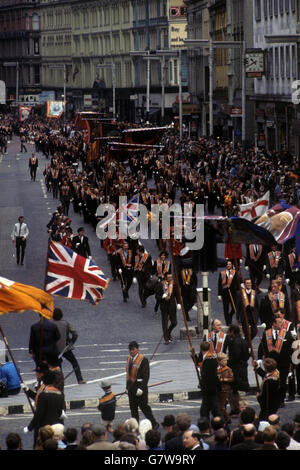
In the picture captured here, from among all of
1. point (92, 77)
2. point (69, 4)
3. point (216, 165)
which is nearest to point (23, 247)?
point (216, 165)

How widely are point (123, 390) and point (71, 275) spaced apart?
1820 mm

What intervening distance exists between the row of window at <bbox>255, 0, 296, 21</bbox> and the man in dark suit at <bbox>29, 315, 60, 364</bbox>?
44899mm

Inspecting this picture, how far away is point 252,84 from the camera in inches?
3022

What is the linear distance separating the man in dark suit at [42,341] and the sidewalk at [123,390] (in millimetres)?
949

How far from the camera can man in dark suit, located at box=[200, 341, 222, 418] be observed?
54.0 ft

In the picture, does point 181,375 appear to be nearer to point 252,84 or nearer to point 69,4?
point 252,84

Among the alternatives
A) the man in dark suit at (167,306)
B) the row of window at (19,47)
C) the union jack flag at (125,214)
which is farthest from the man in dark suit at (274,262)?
the row of window at (19,47)

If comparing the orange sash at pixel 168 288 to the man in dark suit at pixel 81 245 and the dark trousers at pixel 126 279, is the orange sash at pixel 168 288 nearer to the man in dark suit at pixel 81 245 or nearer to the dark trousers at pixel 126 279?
the dark trousers at pixel 126 279

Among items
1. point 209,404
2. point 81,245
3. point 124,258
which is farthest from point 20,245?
point 209,404

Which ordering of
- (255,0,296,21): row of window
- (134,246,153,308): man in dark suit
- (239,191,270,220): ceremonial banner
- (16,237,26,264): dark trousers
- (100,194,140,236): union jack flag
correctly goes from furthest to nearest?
(255,0,296,21): row of window < (16,237,26,264): dark trousers < (100,194,140,236): union jack flag < (134,246,153,308): man in dark suit < (239,191,270,220): ceremonial banner

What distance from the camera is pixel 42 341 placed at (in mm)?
17750

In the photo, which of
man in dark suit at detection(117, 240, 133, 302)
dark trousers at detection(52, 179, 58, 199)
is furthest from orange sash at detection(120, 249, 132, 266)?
dark trousers at detection(52, 179, 58, 199)

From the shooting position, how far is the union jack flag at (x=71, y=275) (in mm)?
18906

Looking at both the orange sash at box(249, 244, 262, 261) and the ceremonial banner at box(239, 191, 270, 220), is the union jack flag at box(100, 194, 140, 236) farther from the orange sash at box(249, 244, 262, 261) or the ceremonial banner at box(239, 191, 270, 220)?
the ceremonial banner at box(239, 191, 270, 220)
